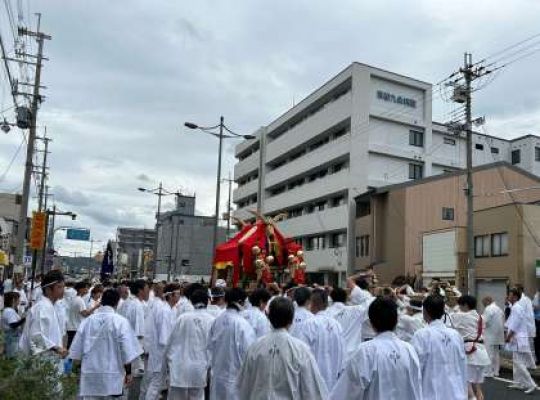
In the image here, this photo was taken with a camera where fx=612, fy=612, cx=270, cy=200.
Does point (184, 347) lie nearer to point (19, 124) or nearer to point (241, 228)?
point (241, 228)

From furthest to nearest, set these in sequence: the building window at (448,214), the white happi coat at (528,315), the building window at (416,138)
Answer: the building window at (416,138) → the building window at (448,214) → the white happi coat at (528,315)

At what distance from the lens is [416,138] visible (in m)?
46.1

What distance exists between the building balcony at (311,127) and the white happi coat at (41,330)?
3787 centimetres

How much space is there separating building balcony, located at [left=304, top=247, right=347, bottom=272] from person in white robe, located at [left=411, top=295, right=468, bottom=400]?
36931 mm

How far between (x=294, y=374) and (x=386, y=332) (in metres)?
0.80

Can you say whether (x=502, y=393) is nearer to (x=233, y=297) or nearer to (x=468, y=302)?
(x=468, y=302)

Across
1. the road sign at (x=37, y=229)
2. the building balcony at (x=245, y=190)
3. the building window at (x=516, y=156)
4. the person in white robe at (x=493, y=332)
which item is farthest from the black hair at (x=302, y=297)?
the building balcony at (x=245, y=190)

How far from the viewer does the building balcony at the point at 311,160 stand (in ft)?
145

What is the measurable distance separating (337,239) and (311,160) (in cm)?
737

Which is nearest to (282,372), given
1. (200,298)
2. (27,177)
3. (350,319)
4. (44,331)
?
(200,298)

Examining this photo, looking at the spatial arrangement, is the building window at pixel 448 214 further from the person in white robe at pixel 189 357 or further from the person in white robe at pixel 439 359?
the person in white robe at pixel 439 359

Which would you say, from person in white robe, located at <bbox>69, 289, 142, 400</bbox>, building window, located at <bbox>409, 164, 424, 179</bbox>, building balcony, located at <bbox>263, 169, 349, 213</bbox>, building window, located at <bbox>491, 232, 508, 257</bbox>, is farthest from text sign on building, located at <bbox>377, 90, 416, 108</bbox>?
person in white robe, located at <bbox>69, 289, 142, 400</bbox>

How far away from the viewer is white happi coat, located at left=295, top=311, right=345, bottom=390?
7.24 m

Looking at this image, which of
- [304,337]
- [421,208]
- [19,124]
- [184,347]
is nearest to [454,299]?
[304,337]
